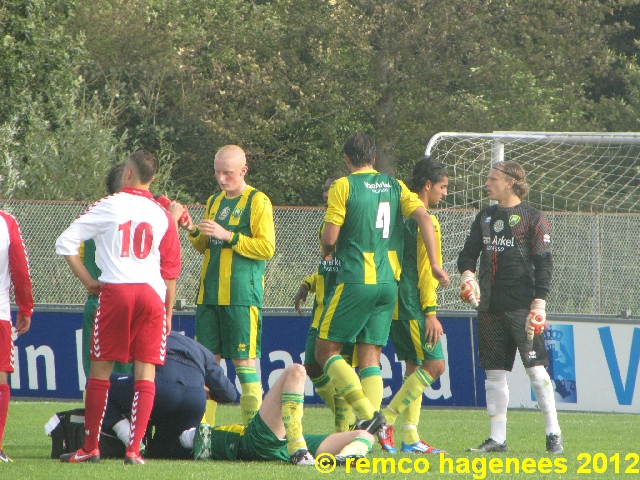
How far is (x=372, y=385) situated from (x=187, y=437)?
1.34 m

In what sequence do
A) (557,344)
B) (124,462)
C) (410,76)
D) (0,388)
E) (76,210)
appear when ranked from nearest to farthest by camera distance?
(124,462) → (0,388) → (557,344) → (76,210) → (410,76)

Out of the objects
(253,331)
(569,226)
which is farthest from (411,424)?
(569,226)

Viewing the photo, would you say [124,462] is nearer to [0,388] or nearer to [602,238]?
[0,388]

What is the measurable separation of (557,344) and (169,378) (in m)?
6.23

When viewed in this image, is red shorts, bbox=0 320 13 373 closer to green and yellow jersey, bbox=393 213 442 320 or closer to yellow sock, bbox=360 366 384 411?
yellow sock, bbox=360 366 384 411

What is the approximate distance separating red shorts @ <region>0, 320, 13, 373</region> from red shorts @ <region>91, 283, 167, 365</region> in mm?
925

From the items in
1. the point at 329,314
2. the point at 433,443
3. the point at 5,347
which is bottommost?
the point at 433,443

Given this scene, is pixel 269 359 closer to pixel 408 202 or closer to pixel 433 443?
pixel 433 443

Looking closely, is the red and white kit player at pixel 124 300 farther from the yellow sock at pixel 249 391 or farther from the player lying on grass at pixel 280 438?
the yellow sock at pixel 249 391

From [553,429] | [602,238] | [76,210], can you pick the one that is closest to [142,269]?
[553,429]

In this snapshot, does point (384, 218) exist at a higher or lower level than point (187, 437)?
higher

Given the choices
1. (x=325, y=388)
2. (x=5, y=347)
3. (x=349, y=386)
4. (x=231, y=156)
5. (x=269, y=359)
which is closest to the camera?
(x=349, y=386)

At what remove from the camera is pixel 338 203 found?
690cm

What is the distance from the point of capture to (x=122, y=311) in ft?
20.0
